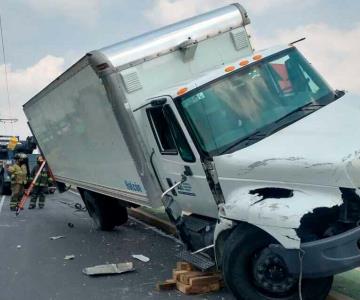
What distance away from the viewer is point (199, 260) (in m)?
5.54

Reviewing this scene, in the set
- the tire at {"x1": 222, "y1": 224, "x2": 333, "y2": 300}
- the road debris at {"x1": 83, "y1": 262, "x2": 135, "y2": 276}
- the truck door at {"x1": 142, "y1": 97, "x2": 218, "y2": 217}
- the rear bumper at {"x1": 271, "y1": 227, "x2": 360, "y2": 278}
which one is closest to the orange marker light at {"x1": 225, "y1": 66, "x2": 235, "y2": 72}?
the truck door at {"x1": 142, "y1": 97, "x2": 218, "y2": 217}

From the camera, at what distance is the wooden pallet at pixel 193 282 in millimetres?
5492

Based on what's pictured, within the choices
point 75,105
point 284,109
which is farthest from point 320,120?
point 75,105

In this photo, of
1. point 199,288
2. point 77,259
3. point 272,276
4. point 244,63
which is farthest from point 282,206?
point 77,259

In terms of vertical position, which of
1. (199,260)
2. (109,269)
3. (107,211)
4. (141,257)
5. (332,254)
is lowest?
(141,257)

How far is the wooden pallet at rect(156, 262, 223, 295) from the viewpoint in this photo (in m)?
5.49

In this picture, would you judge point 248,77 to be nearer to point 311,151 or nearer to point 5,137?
point 311,151

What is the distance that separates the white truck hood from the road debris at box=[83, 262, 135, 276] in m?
2.31

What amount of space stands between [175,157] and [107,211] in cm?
463

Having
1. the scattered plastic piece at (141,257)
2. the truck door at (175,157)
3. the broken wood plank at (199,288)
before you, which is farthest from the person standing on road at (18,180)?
the broken wood plank at (199,288)

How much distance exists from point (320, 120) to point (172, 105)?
5.08 ft

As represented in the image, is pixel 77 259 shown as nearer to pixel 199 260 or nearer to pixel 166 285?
pixel 166 285

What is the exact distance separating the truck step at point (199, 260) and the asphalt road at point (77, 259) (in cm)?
36

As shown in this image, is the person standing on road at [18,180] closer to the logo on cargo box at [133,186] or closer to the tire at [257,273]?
the logo on cargo box at [133,186]
